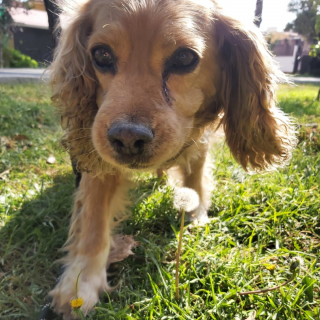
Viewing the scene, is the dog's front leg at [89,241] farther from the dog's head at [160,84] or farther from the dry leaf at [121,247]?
the dog's head at [160,84]

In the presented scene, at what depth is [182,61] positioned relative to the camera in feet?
5.79

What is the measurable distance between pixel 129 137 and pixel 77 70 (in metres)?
0.84

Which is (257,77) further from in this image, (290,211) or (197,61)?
(290,211)

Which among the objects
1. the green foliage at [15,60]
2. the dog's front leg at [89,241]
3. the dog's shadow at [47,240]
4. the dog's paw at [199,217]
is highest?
the dog's front leg at [89,241]

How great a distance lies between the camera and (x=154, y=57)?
1705 millimetres

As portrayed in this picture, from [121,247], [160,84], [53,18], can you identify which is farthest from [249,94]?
[53,18]

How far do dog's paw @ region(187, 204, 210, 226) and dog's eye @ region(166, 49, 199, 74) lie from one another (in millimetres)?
1054

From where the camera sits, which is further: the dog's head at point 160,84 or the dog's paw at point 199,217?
the dog's paw at point 199,217

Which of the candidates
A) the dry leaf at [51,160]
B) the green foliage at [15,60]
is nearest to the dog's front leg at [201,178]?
the dry leaf at [51,160]

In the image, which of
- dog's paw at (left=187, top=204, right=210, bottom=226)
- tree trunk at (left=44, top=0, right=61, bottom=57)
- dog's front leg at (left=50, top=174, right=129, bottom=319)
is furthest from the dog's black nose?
tree trunk at (left=44, top=0, right=61, bottom=57)

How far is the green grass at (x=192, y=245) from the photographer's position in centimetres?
156

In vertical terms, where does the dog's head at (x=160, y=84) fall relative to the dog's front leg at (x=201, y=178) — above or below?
above

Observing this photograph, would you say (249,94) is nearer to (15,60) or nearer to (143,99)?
(143,99)

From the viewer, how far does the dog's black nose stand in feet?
4.81
